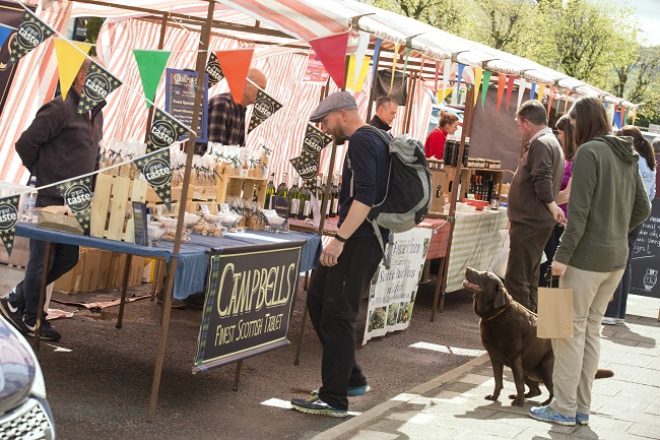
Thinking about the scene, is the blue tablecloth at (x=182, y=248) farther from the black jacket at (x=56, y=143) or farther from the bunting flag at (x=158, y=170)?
the black jacket at (x=56, y=143)

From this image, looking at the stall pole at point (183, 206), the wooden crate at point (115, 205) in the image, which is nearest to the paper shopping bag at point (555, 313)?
the stall pole at point (183, 206)

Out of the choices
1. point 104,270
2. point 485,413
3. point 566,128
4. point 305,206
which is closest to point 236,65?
point 305,206

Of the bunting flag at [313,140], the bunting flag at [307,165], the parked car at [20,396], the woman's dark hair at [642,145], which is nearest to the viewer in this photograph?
the parked car at [20,396]

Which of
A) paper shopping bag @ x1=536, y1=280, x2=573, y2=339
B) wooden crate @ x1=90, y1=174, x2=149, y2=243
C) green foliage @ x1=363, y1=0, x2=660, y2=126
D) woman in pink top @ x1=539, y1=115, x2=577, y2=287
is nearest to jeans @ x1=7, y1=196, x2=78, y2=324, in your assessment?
wooden crate @ x1=90, y1=174, x2=149, y2=243

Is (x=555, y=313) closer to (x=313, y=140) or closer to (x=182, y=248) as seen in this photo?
(x=182, y=248)

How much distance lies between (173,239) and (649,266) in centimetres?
848

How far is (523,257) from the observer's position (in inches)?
375

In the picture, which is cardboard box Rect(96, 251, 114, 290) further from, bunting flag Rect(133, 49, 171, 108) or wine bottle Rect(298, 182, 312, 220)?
bunting flag Rect(133, 49, 171, 108)

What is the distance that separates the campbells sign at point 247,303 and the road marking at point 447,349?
2.56 metres

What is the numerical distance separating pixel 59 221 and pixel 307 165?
251cm

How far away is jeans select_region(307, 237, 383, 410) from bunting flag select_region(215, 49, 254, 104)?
1436 millimetres

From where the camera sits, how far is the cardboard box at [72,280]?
909 centimetres

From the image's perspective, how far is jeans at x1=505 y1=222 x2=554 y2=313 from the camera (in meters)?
9.48

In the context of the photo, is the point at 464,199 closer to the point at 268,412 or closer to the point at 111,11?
the point at 111,11
